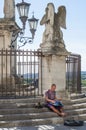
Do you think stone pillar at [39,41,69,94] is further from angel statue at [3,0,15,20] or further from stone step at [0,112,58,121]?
angel statue at [3,0,15,20]

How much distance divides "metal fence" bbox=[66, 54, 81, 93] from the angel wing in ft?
4.80

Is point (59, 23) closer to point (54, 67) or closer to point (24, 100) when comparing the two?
point (54, 67)

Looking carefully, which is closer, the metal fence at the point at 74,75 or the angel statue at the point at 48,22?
the angel statue at the point at 48,22

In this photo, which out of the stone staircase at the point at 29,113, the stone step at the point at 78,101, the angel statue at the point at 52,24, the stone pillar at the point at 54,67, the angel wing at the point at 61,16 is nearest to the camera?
the stone staircase at the point at 29,113

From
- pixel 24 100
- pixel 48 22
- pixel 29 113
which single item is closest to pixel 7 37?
pixel 48 22

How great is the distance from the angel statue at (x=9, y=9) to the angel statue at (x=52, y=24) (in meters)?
2.78

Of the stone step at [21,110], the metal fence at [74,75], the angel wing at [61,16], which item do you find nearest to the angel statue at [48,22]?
the angel wing at [61,16]

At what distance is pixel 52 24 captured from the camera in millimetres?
16344

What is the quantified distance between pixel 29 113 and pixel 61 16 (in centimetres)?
455

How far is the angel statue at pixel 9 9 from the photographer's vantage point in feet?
62.1

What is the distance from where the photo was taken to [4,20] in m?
18.2

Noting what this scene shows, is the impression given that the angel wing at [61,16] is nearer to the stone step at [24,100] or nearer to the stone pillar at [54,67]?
the stone pillar at [54,67]

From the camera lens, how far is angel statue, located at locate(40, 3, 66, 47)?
16312 mm

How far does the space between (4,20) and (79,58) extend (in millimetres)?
3646
